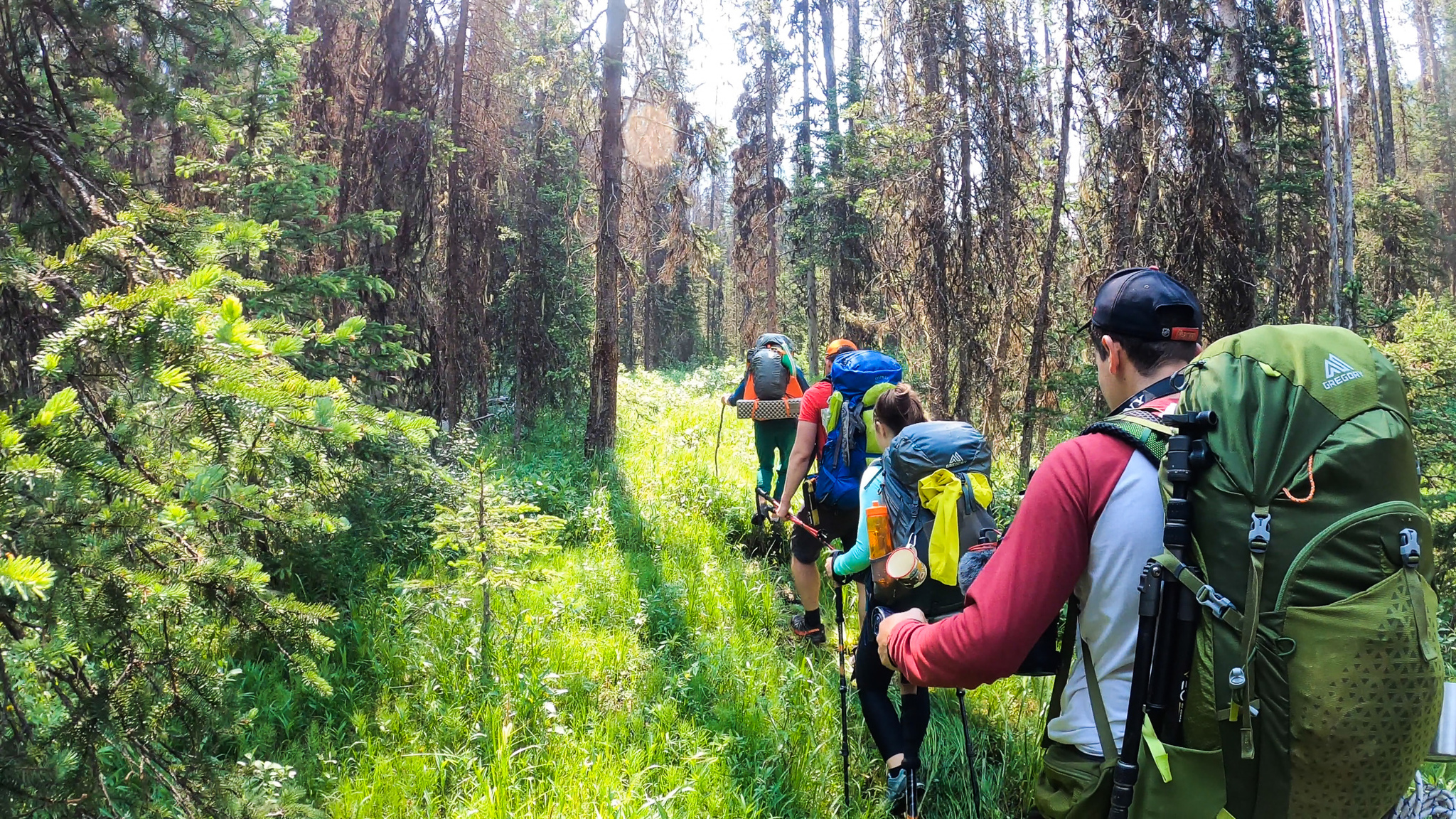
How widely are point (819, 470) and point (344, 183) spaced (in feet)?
19.9

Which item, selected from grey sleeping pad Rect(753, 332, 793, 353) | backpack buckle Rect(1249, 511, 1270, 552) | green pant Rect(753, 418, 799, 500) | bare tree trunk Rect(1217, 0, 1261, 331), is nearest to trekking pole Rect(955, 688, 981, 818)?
backpack buckle Rect(1249, 511, 1270, 552)

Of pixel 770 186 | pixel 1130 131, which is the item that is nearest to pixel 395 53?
pixel 1130 131

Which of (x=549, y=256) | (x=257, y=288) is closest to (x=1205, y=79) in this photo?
(x=257, y=288)

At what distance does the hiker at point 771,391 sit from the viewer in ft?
20.9

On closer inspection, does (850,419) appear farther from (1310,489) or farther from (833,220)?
(833,220)

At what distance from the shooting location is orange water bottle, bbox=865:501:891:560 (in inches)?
116

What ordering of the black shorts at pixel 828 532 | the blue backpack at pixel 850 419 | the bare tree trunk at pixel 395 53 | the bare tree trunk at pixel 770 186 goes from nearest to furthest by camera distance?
1. the blue backpack at pixel 850 419
2. the black shorts at pixel 828 532
3. the bare tree trunk at pixel 395 53
4. the bare tree trunk at pixel 770 186

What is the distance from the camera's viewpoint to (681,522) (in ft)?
24.9

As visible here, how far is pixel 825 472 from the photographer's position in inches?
194

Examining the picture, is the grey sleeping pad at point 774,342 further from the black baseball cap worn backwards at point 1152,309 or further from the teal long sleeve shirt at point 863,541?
the black baseball cap worn backwards at point 1152,309

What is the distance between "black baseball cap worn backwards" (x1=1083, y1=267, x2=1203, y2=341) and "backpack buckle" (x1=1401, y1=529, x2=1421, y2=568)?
602 mm

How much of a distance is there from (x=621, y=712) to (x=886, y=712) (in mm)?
1474

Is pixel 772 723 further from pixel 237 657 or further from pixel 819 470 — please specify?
pixel 237 657

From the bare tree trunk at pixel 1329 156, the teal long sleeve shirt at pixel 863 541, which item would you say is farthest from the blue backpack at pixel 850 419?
the bare tree trunk at pixel 1329 156
